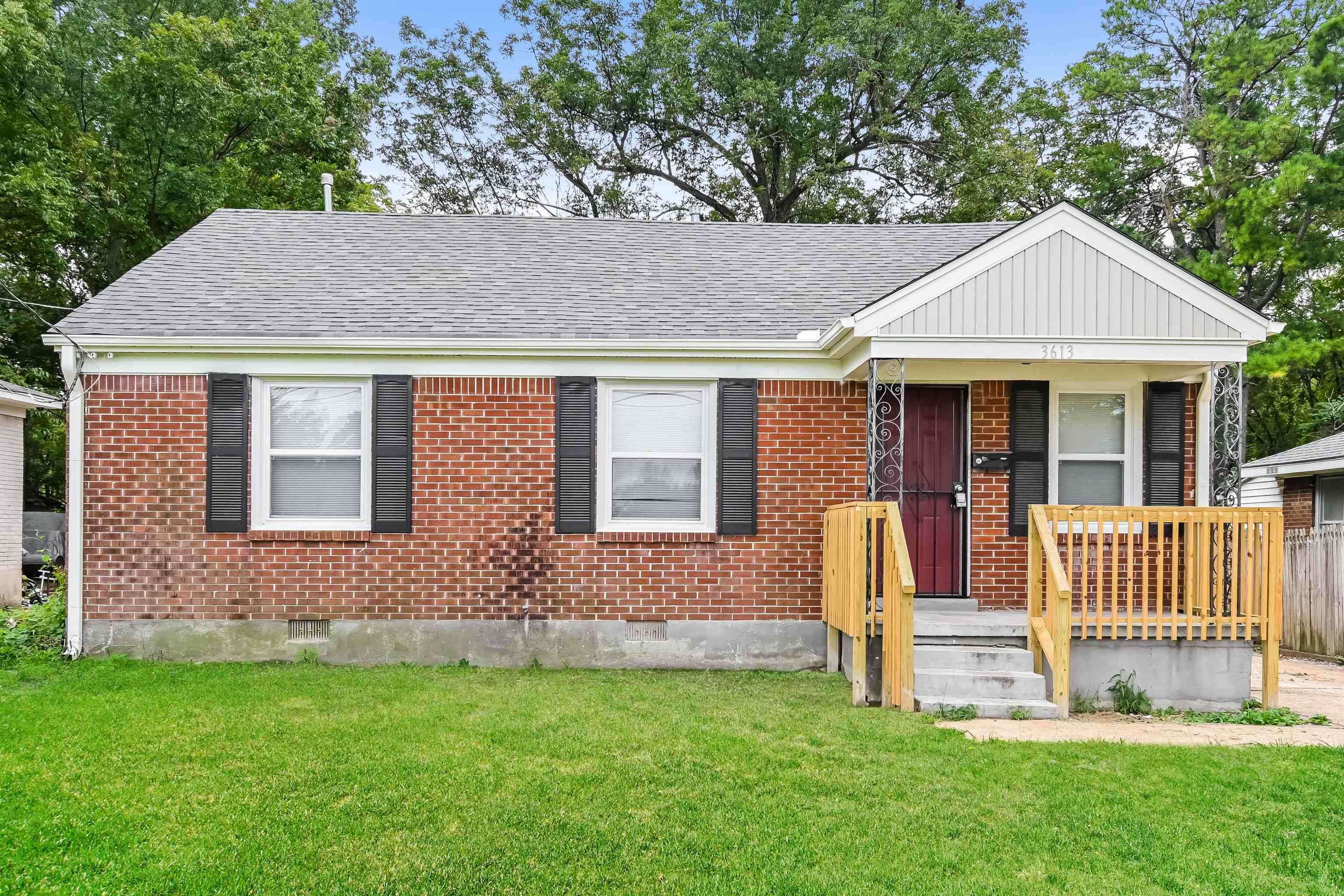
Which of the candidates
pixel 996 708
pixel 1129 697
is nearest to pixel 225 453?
pixel 996 708

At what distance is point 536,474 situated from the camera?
8508 millimetres

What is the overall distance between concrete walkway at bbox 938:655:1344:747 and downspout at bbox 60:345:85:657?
7.55m

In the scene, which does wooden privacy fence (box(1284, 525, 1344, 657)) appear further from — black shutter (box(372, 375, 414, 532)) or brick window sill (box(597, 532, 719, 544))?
black shutter (box(372, 375, 414, 532))

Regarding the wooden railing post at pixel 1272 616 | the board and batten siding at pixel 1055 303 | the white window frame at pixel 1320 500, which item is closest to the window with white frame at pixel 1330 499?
the white window frame at pixel 1320 500

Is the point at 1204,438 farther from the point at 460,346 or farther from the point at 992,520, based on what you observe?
the point at 460,346

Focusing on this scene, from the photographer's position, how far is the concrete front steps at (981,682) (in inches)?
259

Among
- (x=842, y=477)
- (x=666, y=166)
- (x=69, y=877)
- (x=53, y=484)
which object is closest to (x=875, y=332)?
(x=842, y=477)

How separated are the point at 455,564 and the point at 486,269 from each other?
3402 millimetres

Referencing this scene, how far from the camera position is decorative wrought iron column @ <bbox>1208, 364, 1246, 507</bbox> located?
7.38 metres

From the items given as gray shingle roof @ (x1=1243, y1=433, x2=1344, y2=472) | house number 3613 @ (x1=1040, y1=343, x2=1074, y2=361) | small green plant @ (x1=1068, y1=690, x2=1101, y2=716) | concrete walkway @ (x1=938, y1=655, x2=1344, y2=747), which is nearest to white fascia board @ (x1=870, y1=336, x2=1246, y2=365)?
house number 3613 @ (x1=1040, y1=343, x2=1074, y2=361)

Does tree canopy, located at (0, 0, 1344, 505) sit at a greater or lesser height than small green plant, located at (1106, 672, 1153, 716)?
greater

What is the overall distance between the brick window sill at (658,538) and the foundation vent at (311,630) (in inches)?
104

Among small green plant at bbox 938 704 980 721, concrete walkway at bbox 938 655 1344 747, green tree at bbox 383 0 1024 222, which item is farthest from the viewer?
green tree at bbox 383 0 1024 222

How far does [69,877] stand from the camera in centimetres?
378
